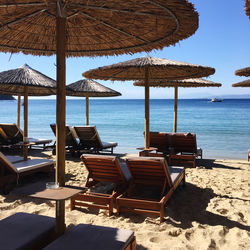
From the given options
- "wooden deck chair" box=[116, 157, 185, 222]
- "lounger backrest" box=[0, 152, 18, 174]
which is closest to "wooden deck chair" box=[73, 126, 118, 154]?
"lounger backrest" box=[0, 152, 18, 174]

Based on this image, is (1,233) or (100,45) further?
(100,45)

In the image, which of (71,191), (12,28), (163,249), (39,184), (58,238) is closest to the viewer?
(71,191)

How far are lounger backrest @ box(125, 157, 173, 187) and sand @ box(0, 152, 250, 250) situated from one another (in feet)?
1.32

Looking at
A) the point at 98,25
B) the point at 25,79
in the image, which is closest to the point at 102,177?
the point at 98,25

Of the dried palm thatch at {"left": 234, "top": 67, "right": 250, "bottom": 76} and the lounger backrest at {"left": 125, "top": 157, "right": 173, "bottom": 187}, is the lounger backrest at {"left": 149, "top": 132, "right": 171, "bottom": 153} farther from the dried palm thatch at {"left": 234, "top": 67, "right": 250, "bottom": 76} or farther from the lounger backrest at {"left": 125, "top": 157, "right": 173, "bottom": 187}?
the lounger backrest at {"left": 125, "top": 157, "right": 173, "bottom": 187}

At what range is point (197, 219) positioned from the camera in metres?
3.33

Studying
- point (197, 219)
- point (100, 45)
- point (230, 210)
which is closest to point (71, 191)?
point (197, 219)

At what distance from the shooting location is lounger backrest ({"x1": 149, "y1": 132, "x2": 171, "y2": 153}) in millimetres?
7301

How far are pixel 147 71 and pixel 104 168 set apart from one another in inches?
120

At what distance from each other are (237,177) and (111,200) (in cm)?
317

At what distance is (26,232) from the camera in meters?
2.26

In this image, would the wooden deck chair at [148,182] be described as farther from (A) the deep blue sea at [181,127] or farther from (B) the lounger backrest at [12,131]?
(A) the deep blue sea at [181,127]

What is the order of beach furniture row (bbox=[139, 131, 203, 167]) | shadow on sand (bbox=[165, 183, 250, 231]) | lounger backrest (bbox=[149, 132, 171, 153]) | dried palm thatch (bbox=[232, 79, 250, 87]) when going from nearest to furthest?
shadow on sand (bbox=[165, 183, 250, 231]), beach furniture row (bbox=[139, 131, 203, 167]), lounger backrest (bbox=[149, 132, 171, 153]), dried palm thatch (bbox=[232, 79, 250, 87])

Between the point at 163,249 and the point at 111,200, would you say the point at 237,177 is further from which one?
the point at 163,249
